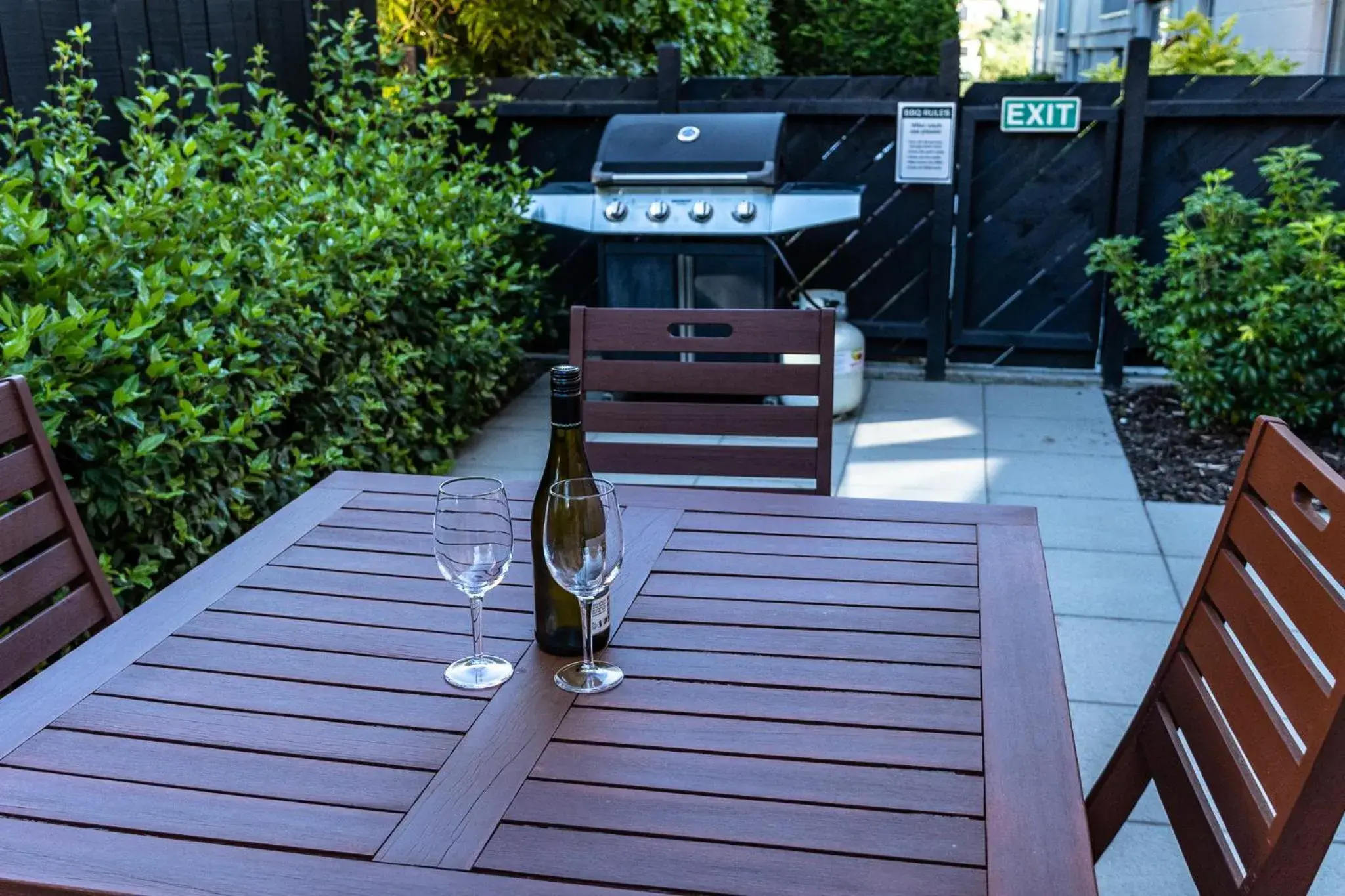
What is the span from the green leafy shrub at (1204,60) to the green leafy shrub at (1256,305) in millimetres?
711

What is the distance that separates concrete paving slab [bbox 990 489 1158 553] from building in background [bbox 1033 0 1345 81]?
3.60 meters

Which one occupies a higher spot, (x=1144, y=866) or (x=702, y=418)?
(x=702, y=418)

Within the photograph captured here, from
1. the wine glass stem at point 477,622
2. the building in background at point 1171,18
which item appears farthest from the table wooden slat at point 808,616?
the building in background at point 1171,18

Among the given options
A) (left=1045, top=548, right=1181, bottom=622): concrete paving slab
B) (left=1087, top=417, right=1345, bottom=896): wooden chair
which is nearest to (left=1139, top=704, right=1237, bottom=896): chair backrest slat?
(left=1087, top=417, right=1345, bottom=896): wooden chair

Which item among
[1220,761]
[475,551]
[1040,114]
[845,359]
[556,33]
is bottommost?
[845,359]

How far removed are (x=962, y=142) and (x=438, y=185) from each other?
89.6 inches

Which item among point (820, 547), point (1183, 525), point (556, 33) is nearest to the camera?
point (820, 547)

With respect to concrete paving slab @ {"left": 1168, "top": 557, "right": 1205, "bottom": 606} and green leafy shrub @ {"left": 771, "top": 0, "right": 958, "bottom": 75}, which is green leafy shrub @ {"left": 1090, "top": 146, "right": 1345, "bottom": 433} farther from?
green leafy shrub @ {"left": 771, "top": 0, "right": 958, "bottom": 75}

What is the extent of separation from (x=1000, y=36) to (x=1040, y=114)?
45.7 ft

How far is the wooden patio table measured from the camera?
1.07 m

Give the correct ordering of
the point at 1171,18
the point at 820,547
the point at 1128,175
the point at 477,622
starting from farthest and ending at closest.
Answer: the point at 1171,18
the point at 1128,175
the point at 820,547
the point at 477,622

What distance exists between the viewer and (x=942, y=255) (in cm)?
535

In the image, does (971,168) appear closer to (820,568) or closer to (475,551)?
(820,568)

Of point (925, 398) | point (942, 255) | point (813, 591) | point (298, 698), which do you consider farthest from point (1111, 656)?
point (942, 255)
